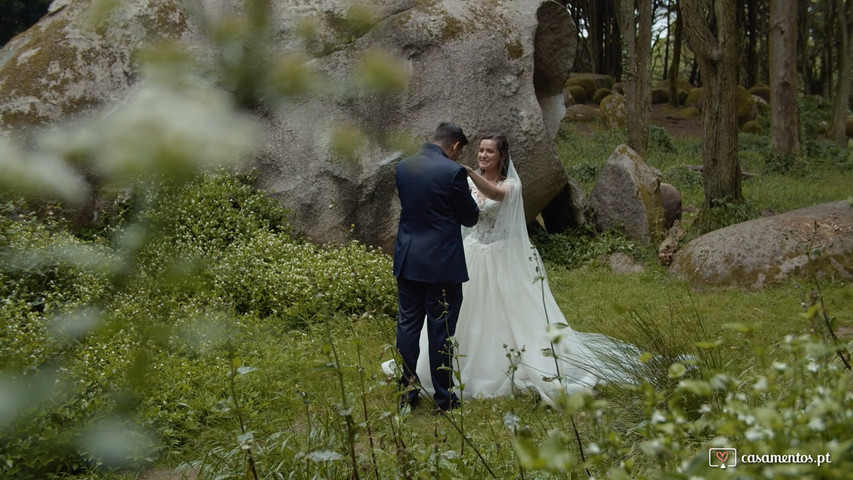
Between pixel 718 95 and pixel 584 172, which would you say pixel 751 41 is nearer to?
pixel 584 172

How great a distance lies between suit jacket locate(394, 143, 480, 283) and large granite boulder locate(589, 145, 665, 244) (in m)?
5.62

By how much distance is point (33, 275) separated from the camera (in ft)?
16.8

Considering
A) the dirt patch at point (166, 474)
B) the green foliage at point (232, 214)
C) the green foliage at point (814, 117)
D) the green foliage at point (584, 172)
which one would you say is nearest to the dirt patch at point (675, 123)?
the green foliage at point (814, 117)

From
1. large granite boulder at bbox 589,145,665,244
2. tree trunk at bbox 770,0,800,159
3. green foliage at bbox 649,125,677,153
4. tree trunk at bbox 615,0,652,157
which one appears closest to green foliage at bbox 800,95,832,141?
A: green foliage at bbox 649,125,677,153

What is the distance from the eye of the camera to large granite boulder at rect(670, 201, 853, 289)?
26.1ft

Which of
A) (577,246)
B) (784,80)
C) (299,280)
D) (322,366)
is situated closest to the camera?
(322,366)

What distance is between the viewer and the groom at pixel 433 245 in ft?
16.4

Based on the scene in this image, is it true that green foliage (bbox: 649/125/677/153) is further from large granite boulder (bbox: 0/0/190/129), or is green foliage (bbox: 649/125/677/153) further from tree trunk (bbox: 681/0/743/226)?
large granite boulder (bbox: 0/0/190/129)

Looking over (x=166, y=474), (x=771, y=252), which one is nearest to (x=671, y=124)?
(x=771, y=252)

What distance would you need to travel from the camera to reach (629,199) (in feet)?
33.7

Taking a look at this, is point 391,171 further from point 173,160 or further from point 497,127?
point 173,160

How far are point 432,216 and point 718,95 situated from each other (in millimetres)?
6732

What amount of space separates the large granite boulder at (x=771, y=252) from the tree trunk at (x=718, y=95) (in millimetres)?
1594

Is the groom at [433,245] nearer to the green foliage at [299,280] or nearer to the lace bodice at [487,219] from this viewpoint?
the lace bodice at [487,219]
